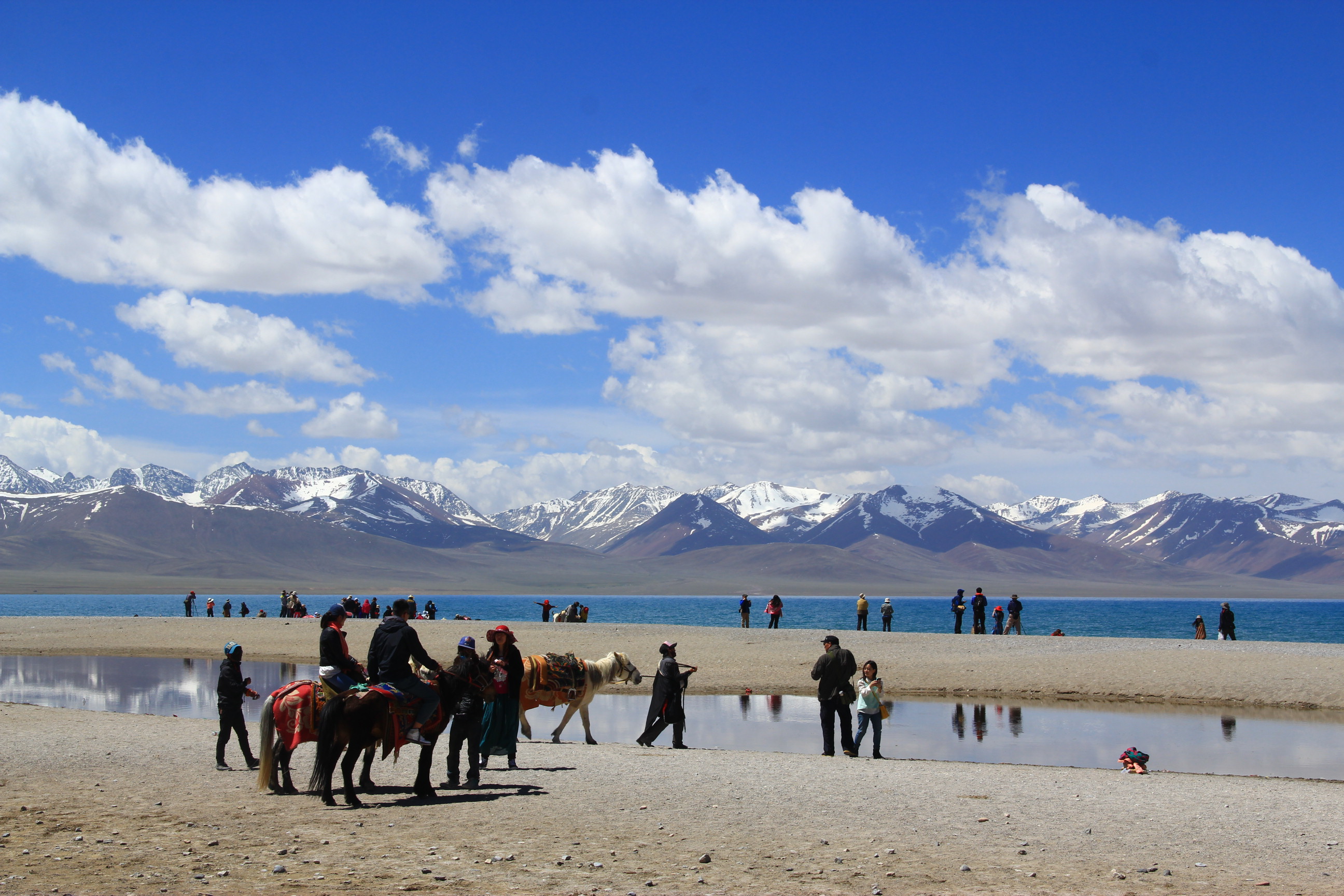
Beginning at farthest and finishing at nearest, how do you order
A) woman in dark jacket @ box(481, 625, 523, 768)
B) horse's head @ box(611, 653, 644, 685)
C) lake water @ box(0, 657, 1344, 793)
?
horse's head @ box(611, 653, 644, 685)
lake water @ box(0, 657, 1344, 793)
woman in dark jacket @ box(481, 625, 523, 768)

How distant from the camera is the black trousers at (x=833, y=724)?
17.3m

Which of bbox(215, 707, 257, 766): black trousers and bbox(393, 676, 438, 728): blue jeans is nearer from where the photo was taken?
bbox(393, 676, 438, 728): blue jeans

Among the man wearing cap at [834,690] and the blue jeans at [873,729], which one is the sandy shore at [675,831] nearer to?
the man wearing cap at [834,690]

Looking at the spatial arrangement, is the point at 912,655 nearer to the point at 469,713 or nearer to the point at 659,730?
the point at 659,730

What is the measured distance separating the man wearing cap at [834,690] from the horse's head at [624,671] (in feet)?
10.4

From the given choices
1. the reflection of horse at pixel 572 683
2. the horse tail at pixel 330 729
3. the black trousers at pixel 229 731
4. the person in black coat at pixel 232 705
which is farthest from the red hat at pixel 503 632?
the black trousers at pixel 229 731

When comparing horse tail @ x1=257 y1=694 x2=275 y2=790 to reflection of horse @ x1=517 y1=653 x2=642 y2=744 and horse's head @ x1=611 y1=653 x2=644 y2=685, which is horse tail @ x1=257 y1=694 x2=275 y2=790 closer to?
reflection of horse @ x1=517 y1=653 x2=642 y2=744

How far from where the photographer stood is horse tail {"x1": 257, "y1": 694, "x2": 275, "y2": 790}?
1312 centimetres

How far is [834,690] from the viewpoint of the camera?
17.6 m

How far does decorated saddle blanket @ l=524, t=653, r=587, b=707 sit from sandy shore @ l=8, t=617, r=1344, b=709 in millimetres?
11593

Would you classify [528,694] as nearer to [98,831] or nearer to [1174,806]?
[98,831]

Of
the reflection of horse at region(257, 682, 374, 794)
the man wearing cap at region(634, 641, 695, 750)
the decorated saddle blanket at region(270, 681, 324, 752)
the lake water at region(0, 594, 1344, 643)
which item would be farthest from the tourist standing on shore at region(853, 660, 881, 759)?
the lake water at region(0, 594, 1344, 643)

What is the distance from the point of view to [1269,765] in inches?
689

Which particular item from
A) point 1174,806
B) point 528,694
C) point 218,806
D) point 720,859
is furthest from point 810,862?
point 528,694
